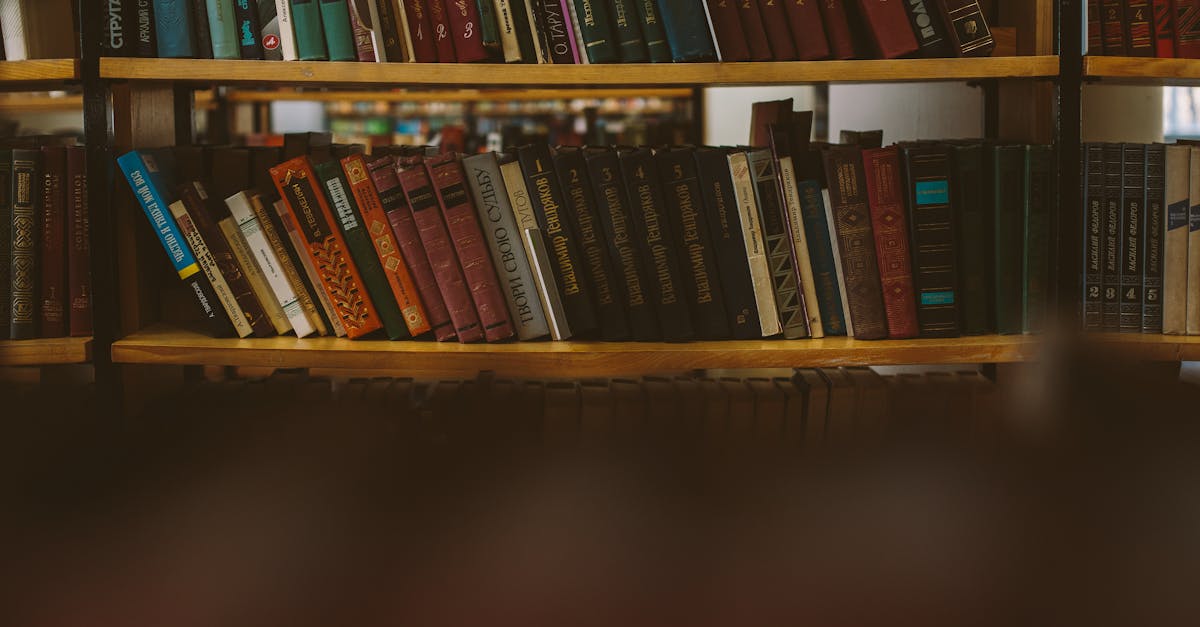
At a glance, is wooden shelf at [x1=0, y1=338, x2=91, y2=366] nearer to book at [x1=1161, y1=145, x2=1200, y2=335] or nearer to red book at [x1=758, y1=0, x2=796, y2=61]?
red book at [x1=758, y1=0, x2=796, y2=61]

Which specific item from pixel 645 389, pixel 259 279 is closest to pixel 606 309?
pixel 645 389

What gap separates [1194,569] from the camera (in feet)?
3.41

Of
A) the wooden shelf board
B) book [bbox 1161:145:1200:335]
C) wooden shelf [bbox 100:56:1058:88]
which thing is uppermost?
wooden shelf [bbox 100:56:1058:88]

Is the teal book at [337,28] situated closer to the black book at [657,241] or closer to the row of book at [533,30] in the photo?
the row of book at [533,30]

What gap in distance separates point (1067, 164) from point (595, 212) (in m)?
0.68

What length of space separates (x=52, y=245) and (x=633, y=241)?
2.78 ft

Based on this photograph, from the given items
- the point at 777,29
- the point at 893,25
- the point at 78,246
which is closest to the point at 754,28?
the point at 777,29

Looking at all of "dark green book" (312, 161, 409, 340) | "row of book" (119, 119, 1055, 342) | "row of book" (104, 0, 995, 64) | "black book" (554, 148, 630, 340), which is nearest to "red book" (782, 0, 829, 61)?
"row of book" (104, 0, 995, 64)

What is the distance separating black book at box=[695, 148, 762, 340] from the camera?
132 cm

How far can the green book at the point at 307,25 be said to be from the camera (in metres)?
1.30

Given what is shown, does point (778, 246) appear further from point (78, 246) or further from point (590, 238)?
point (78, 246)

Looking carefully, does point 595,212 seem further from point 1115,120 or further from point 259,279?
point 1115,120

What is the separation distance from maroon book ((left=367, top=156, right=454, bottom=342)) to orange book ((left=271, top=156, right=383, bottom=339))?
78 millimetres

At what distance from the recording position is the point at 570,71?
1.30 meters
